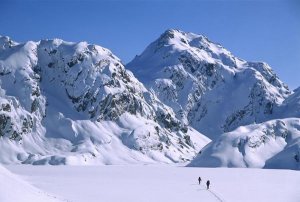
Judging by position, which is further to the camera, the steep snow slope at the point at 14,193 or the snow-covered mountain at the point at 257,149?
the snow-covered mountain at the point at 257,149

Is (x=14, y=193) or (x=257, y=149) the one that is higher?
(x=257, y=149)

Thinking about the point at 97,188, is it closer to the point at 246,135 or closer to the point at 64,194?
the point at 64,194

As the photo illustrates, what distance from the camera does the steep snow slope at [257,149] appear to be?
170250 mm

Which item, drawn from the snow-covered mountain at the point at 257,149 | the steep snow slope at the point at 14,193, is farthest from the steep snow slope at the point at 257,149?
the steep snow slope at the point at 14,193

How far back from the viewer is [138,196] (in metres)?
56.7

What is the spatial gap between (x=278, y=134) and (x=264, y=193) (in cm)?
13775

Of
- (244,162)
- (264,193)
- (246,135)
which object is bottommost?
(264,193)

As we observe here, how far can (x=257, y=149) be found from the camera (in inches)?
7239

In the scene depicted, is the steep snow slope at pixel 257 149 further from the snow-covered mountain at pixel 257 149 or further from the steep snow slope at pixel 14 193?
the steep snow slope at pixel 14 193

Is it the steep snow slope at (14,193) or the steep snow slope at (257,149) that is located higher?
the steep snow slope at (257,149)

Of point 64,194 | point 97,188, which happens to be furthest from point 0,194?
point 97,188

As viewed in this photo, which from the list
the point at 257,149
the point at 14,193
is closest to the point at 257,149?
the point at 257,149

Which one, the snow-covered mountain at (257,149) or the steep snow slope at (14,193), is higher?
the snow-covered mountain at (257,149)

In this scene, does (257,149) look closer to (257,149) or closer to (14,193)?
(257,149)
